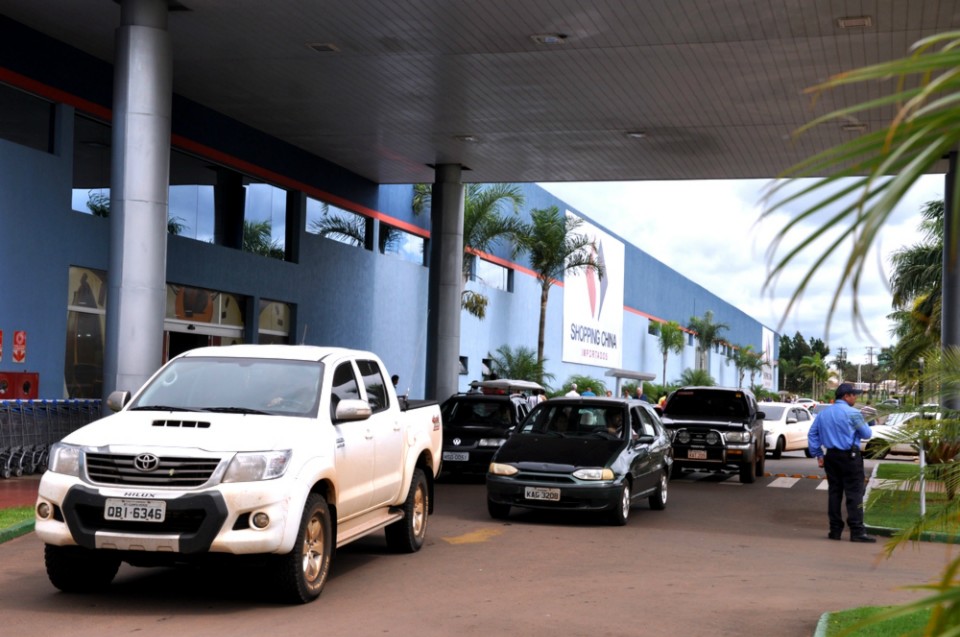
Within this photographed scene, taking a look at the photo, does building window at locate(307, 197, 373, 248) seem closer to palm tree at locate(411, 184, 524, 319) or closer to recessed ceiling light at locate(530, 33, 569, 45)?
palm tree at locate(411, 184, 524, 319)

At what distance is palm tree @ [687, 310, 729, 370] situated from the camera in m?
86.5

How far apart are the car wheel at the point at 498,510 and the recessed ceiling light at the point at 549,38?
7585 mm

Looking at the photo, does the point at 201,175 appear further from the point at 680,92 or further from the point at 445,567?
the point at 445,567

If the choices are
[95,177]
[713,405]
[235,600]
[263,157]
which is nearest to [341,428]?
[235,600]

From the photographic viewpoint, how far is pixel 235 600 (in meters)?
9.51

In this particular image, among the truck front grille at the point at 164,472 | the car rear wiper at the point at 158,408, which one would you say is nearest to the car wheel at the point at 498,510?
the car rear wiper at the point at 158,408

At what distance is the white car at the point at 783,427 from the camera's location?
34.8 m

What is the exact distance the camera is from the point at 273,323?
2884 cm

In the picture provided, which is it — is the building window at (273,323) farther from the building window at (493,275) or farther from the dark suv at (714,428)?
the building window at (493,275)

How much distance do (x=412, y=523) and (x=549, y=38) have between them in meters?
9.66

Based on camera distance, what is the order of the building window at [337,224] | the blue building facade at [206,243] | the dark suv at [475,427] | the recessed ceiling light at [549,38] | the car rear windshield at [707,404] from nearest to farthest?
the recessed ceiling light at [549,38]
the blue building facade at [206,243]
the dark suv at [475,427]
the car rear windshield at [707,404]
the building window at [337,224]

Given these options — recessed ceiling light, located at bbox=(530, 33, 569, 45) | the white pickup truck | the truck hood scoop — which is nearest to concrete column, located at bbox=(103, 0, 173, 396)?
recessed ceiling light, located at bbox=(530, 33, 569, 45)

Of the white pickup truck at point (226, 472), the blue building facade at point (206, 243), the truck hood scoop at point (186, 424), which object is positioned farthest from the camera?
the blue building facade at point (206, 243)

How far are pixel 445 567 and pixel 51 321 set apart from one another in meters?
11.2
